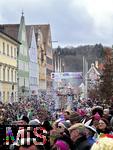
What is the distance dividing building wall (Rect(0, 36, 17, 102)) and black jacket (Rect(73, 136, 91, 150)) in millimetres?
52922

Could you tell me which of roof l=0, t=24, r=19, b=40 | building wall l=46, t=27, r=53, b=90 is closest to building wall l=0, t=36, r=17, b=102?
roof l=0, t=24, r=19, b=40

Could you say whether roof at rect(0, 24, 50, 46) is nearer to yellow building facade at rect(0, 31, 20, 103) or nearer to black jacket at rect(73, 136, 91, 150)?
yellow building facade at rect(0, 31, 20, 103)

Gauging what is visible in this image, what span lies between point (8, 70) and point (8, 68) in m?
0.35

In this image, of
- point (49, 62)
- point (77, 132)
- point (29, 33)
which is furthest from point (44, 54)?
point (77, 132)

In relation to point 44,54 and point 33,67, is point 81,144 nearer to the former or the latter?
point 33,67

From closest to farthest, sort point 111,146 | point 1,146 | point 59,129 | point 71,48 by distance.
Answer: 1. point 111,146
2. point 59,129
3. point 1,146
4. point 71,48

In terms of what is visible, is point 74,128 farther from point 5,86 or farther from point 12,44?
point 12,44

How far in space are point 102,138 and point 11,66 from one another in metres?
63.8

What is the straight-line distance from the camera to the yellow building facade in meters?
61.9

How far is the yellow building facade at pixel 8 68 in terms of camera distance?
61.9 m

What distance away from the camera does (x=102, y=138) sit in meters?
4.96

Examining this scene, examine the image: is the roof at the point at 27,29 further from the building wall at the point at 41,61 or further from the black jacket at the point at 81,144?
the black jacket at the point at 81,144

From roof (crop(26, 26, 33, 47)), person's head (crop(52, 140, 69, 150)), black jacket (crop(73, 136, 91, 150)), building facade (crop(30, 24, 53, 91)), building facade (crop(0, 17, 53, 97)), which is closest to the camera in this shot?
person's head (crop(52, 140, 69, 150))

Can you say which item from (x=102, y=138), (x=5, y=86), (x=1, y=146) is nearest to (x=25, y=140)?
(x=102, y=138)
